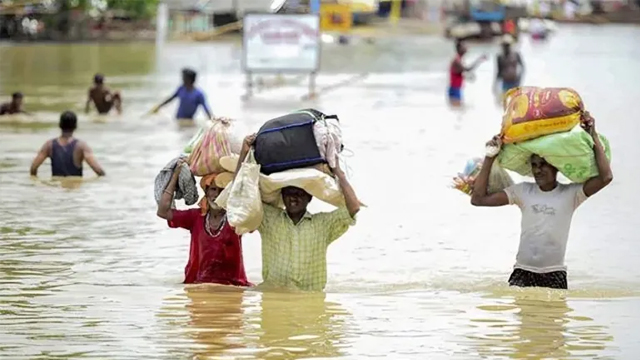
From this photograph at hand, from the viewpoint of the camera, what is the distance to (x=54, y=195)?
49.5 ft

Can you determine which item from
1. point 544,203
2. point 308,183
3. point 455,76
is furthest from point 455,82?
point 308,183

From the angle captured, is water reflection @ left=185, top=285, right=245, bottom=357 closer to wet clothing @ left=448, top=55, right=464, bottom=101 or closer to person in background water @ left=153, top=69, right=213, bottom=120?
person in background water @ left=153, top=69, right=213, bottom=120

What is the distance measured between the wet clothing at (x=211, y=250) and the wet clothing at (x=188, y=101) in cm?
1434

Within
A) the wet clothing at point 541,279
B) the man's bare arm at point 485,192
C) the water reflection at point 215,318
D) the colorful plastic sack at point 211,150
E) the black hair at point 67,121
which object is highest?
the colorful plastic sack at point 211,150

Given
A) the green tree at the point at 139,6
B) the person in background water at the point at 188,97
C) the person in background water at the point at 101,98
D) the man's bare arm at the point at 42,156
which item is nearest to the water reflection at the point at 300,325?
the man's bare arm at the point at 42,156

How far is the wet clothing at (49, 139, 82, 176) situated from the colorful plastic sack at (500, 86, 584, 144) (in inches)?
289

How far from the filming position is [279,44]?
106 feet

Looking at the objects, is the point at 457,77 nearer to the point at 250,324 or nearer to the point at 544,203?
the point at 544,203

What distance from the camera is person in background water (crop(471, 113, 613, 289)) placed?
352 inches

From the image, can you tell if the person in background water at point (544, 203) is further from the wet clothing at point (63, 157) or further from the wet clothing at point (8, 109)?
the wet clothing at point (8, 109)

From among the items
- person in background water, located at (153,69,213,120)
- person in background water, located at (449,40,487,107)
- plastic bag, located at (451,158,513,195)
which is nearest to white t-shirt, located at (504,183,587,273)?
plastic bag, located at (451,158,513,195)

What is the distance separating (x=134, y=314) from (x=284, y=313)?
2.71 feet

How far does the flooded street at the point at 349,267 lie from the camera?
7988 millimetres

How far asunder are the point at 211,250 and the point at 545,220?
1.85 metres
